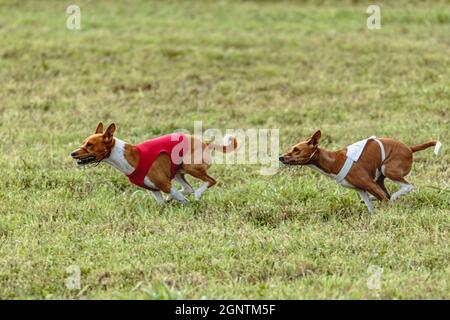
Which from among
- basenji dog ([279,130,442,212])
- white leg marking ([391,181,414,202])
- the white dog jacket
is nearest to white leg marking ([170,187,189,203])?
basenji dog ([279,130,442,212])

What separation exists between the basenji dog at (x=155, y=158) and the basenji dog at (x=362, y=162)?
91 cm

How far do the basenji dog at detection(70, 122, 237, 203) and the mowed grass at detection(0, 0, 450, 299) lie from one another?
26 cm

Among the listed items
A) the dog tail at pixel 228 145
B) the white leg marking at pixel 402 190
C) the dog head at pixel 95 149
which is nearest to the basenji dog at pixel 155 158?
the dog head at pixel 95 149

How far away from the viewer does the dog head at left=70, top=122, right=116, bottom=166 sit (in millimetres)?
8047

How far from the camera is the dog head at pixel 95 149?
805cm

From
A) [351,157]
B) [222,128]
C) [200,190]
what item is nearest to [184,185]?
[200,190]

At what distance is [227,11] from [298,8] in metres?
1.62

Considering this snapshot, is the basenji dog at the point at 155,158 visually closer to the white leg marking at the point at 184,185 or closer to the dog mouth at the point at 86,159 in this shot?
the dog mouth at the point at 86,159

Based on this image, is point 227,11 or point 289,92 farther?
point 227,11

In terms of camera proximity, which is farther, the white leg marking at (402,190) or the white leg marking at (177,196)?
the white leg marking at (177,196)

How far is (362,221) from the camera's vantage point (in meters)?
7.88
